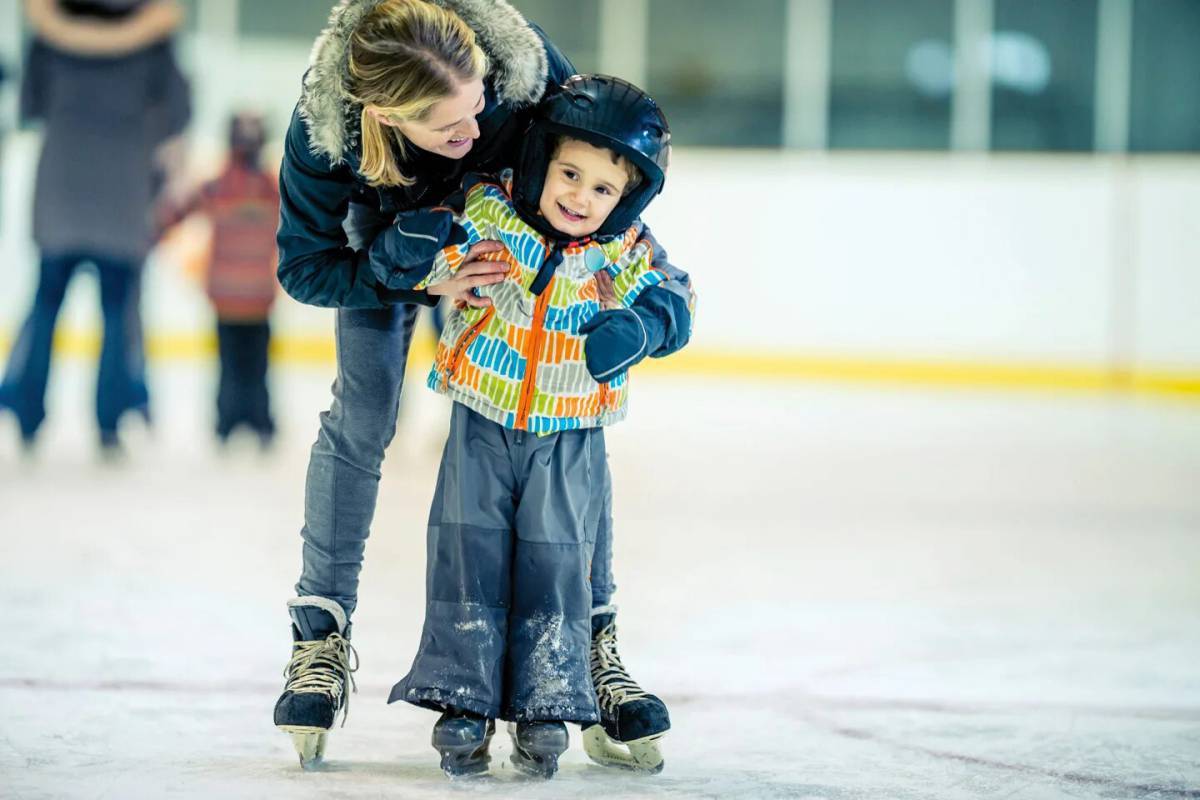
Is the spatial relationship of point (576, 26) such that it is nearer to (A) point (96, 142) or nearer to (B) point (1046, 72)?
(B) point (1046, 72)

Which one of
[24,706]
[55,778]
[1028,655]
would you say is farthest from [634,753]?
[1028,655]

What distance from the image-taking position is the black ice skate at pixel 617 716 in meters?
1.91

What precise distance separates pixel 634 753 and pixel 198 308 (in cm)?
764

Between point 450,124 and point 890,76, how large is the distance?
7.58 m

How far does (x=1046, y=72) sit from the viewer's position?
883cm

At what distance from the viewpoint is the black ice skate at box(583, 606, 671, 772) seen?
1909 mm

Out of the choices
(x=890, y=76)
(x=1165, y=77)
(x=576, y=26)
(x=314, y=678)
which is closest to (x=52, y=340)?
(x=314, y=678)

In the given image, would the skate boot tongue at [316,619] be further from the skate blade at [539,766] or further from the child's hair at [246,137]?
the child's hair at [246,137]

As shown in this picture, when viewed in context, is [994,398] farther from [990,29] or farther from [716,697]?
[716,697]

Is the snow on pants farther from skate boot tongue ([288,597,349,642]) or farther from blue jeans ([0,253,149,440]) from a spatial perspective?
blue jeans ([0,253,149,440])

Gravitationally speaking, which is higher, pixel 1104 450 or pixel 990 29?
pixel 990 29

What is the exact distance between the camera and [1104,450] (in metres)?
6.11

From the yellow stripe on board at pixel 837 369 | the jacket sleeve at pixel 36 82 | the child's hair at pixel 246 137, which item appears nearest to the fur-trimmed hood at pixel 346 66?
the jacket sleeve at pixel 36 82

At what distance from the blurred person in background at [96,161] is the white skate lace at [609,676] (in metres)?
3.56
